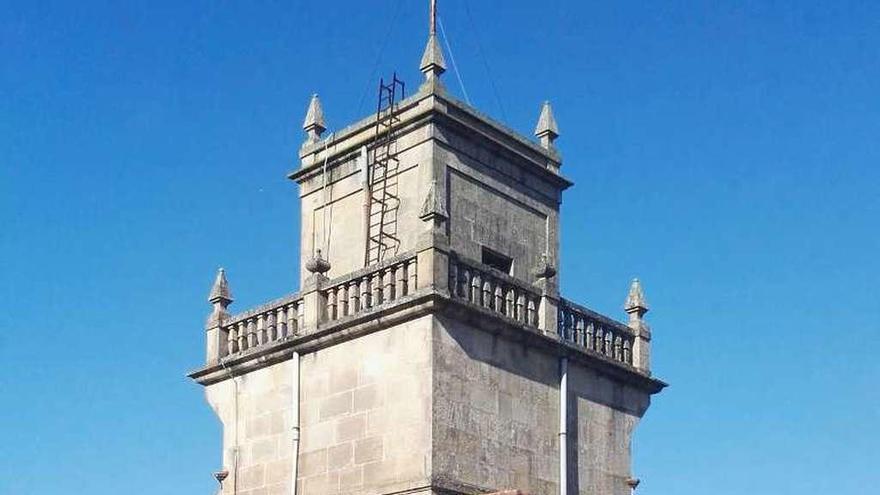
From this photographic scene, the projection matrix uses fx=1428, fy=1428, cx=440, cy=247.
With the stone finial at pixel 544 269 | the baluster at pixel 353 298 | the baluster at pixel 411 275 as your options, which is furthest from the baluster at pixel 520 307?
the baluster at pixel 353 298

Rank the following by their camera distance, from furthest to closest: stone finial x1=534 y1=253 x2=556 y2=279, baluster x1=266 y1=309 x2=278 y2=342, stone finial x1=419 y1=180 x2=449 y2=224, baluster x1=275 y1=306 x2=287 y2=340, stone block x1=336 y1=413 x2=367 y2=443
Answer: baluster x1=266 y1=309 x2=278 y2=342, baluster x1=275 y1=306 x2=287 y2=340, stone finial x1=534 y1=253 x2=556 y2=279, stone block x1=336 y1=413 x2=367 y2=443, stone finial x1=419 y1=180 x2=449 y2=224

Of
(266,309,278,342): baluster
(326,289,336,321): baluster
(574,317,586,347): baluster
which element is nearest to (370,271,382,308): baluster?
(326,289,336,321): baluster

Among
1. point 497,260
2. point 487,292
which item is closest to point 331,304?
point 487,292

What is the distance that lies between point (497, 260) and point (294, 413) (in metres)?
4.92

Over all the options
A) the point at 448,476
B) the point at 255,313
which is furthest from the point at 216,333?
the point at 448,476

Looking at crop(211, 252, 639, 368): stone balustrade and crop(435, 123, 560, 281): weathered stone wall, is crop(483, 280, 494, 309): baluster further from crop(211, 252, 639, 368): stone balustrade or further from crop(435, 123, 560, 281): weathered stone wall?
crop(435, 123, 560, 281): weathered stone wall

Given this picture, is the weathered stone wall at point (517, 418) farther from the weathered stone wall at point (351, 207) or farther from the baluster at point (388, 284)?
the weathered stone wall at point (351, 207)

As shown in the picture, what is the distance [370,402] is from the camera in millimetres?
23594

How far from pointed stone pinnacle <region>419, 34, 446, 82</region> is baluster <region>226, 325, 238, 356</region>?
5921 millimetres

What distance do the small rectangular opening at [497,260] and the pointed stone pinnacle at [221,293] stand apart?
493 cm

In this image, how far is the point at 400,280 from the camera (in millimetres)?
23578

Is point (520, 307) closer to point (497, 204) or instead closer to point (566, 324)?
point (566, 324)

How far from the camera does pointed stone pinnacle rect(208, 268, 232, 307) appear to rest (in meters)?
27.0

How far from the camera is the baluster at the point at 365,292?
950 inches
